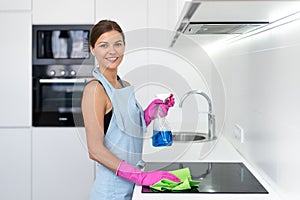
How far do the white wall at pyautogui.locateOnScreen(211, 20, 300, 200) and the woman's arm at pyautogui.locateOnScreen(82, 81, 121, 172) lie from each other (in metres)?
0.58

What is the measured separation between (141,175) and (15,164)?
5.55 feet

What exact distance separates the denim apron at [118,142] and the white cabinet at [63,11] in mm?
1166

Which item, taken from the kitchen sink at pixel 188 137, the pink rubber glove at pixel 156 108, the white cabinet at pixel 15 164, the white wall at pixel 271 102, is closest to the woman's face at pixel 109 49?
the pink rubber glove at pixel 156 108

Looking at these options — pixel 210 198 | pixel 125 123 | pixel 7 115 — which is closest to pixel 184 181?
pixel 210 198

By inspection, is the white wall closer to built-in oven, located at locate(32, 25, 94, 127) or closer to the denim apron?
the denim apron

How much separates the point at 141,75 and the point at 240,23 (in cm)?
172

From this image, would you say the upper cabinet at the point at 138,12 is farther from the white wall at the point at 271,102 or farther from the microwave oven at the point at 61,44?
the white wall at the point at 271,102

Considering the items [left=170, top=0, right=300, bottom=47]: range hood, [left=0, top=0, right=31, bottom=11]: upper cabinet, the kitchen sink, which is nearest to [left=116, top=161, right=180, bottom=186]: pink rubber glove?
[left=170, top=0, right=300, bottom=47]: range hood

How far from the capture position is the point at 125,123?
6.20 feet

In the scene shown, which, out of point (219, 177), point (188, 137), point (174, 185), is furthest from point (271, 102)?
Answer: point (188, 137)

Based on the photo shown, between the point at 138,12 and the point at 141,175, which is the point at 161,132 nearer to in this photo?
the point at 141,175

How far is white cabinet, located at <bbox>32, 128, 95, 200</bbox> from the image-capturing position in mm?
2990

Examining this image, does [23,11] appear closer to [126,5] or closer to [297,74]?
[126,5]

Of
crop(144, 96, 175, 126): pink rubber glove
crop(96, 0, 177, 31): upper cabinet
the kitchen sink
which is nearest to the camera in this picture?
crop(144, 96, 175, 126): pink rubber glove
